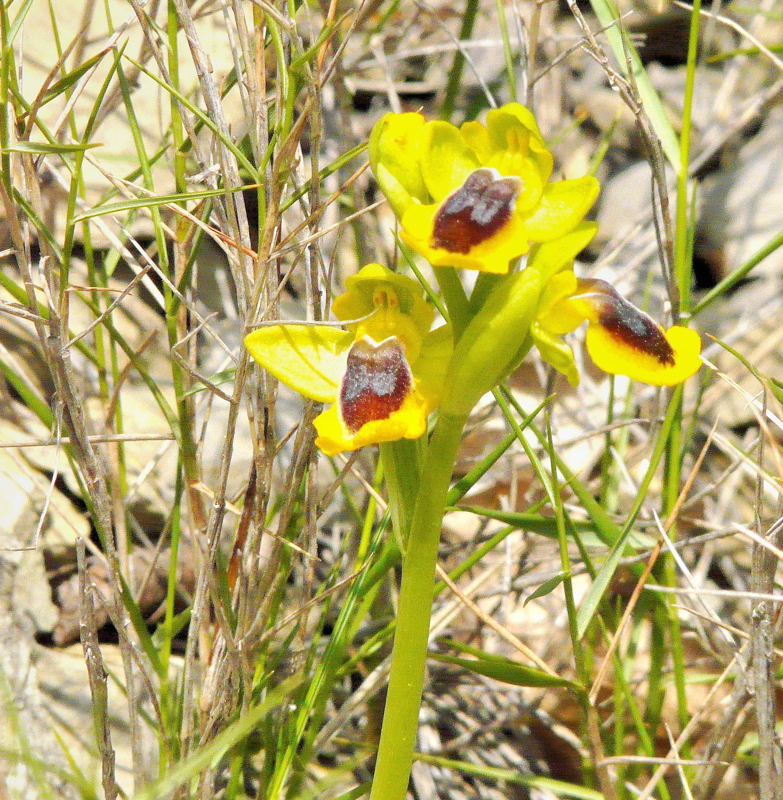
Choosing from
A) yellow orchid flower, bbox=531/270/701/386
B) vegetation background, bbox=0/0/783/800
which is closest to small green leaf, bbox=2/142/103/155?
vegetation background, bbox=0/0/783/800

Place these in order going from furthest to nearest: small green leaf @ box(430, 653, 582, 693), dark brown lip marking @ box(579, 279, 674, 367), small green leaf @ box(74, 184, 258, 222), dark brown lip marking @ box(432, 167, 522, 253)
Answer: small green leaf @ box(430, 653, 582, 693), small green leaf @ box(74, 184, 258, 222), dark brown lip marking @ box(579, 279, 674, 367), dark brown lip marking @ box(432, 167, 522, 253)

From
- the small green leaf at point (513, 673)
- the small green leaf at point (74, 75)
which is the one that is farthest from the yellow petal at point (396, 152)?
the small green leaf at point (513, 673)

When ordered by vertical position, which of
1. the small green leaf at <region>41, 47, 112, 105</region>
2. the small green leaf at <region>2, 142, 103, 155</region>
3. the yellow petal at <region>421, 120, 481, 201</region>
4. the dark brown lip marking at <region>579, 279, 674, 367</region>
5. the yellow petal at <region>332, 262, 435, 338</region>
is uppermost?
the small green leaf at <region>41, 47, 112, 105</region>

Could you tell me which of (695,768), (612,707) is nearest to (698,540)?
(695,768)

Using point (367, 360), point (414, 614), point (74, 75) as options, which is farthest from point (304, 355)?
point (74, 75)

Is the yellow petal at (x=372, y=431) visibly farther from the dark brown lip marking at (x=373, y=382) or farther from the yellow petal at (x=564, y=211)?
the yellow petal at (x=564, y=211)

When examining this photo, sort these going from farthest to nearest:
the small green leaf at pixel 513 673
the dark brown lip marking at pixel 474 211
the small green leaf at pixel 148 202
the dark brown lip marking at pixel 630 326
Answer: the small green leaf at pixel 513 673 < the small green leaf at pixel 148 202 < the dark brown lip marking at pixel 630 326 < the dark brown lip marking at pixel 474 211

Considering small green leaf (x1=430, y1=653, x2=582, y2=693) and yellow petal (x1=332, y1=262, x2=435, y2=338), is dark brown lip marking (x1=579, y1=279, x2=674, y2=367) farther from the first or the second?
small green leaf (x1=430, y1=653, x2=582, y2=693)

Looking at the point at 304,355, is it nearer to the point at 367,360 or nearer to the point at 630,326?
the point at 367,360
